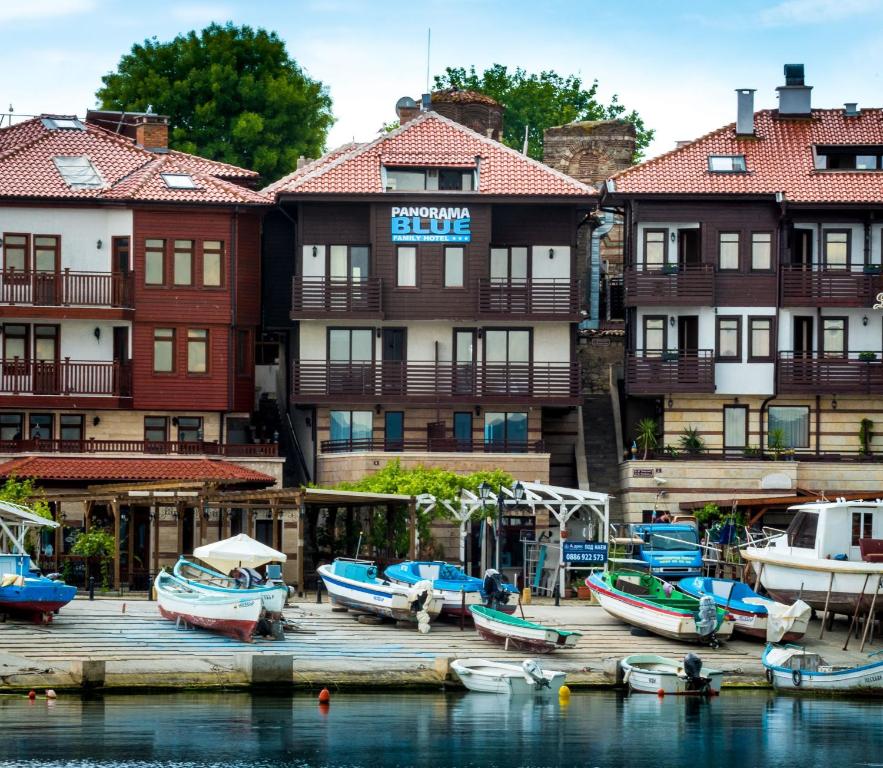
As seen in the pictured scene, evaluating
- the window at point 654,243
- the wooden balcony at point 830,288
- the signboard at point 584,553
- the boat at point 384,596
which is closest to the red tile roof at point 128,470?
the boat at point 384,596

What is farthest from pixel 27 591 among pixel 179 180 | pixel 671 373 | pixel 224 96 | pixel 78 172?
pixel 224 96

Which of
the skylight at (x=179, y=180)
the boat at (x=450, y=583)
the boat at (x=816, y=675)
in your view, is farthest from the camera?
the skylight at (x=179, y=180)

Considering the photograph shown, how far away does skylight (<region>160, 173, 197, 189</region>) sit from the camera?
82.6 m

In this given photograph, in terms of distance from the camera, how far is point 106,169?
3314 inches

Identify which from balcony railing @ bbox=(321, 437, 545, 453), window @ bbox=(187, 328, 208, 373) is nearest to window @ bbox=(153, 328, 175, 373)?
window @ bbox=(187, 328, 208, 373)

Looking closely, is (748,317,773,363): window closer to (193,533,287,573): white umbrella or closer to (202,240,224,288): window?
(202,240,224,288): window

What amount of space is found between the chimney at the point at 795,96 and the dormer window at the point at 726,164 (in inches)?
134

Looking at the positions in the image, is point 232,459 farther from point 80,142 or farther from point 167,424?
point 80,142

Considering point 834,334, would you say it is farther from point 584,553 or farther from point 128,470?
point 128,470

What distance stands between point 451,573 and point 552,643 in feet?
18.9

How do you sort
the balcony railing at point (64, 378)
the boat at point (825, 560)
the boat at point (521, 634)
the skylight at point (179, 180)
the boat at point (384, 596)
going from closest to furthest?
the boat at point (521, 634) < the boat at point (384, 596) < the boat at point (825, 560) < the balcony railing at point (64, 378) < the skylight at point (179, 180)

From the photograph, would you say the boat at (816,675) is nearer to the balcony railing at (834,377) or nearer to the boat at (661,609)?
the boat at (661,609)

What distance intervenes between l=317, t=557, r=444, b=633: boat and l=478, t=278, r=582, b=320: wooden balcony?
1707cm

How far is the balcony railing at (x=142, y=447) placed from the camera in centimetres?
7956
